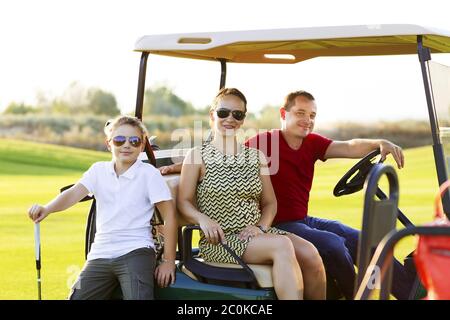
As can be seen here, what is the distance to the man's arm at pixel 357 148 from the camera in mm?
5086

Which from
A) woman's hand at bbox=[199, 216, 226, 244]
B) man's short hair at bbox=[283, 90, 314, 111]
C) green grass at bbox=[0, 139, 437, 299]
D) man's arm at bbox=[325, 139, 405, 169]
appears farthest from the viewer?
green grass at bbox=[0, 139, 437, 299]

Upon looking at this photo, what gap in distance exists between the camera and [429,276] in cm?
327

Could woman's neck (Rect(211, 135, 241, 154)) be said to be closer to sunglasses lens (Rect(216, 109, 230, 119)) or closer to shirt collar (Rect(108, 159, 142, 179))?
sunglasses lens (Rect(216, 109, 230, 119))

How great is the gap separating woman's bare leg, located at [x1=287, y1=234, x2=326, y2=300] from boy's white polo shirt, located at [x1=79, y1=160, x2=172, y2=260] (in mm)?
767

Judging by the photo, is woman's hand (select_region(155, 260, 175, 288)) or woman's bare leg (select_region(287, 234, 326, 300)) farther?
woman's hand (select_region(155, 260, 175, 288))

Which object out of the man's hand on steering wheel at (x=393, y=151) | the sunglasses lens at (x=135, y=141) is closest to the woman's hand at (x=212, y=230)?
the sunglasses lens at (x=135, y=141)

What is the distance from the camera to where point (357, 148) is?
5.33 metres

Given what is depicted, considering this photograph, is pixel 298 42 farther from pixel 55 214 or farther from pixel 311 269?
pixel 55 214

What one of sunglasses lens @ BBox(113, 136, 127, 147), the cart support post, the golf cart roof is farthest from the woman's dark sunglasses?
the cart support post

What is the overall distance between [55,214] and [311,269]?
9.86m

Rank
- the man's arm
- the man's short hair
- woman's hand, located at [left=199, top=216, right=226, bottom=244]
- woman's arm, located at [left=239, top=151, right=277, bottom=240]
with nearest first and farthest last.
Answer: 1. woman's hand, located at [left=199, top=216, right=226, bottom=244]
2. woman's arm, located at [left=239, top=151, right=277, bottom=240]
3. the man's arm
4. the man's short hair

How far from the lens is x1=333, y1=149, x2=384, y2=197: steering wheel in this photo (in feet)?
17.0
